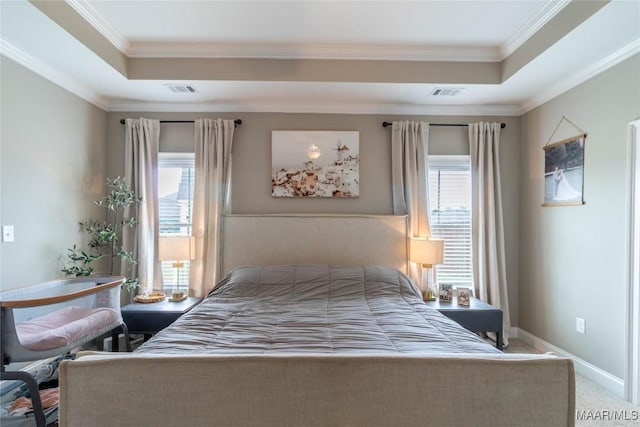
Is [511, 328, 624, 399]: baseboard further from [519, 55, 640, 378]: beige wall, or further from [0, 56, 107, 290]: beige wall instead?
[0, 56, 107, 290]: beige wall

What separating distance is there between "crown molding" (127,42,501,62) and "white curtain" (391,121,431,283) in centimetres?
74

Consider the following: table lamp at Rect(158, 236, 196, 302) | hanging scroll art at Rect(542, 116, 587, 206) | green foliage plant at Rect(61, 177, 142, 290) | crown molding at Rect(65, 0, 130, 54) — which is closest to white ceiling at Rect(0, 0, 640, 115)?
crown molding at Rect(65, 0, 130, 54)

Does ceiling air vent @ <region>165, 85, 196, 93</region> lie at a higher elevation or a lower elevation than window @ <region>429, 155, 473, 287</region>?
higher

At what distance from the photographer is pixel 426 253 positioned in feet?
10.2

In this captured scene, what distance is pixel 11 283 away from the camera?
2412mm

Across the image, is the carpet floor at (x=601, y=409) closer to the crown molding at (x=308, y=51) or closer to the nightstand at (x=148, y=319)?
the crown molding at (x=308, y=51)

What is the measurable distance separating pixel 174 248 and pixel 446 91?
2957 mm

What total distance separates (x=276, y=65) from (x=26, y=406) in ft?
10.0

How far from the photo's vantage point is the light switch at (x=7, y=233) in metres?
2.34

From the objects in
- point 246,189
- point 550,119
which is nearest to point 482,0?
point 550,119

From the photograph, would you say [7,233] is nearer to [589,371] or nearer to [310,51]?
[310,51]

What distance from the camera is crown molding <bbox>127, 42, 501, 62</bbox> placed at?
2.82 meters

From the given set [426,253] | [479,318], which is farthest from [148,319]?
[479,318]
